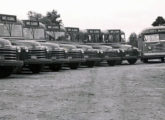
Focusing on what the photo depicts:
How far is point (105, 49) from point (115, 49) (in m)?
1.01

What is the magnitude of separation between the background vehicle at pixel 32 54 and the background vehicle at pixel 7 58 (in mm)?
962

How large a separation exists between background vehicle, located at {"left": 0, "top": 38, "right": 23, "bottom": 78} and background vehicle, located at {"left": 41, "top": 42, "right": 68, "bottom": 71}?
330cm

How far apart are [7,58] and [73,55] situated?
7.26 m

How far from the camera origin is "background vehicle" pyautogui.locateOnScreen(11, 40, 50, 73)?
16.9 metres

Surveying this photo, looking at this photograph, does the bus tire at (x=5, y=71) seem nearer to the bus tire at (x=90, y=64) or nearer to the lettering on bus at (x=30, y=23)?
the lettering on bus at (x=30, y=23)

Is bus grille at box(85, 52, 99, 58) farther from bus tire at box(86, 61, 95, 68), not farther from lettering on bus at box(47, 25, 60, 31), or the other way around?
lettering on bus at box(47, 25, 60, 31)

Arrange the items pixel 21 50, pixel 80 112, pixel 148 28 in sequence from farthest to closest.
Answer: pixel 148 28 < pixel 21 50 < pixel 80 112

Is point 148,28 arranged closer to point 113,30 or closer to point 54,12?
point 113,30

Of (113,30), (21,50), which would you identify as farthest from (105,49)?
(21,50)

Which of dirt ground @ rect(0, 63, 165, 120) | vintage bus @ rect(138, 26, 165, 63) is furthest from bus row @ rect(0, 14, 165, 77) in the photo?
dirt ground @ rect(0, 63, 165, 120)

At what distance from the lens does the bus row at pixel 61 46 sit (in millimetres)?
16158

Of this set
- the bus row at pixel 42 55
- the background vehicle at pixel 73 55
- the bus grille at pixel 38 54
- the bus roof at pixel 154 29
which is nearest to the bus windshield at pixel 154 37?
the bus roof at pixel 154 29

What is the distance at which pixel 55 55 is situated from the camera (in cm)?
1962

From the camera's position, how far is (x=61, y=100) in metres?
8.84
